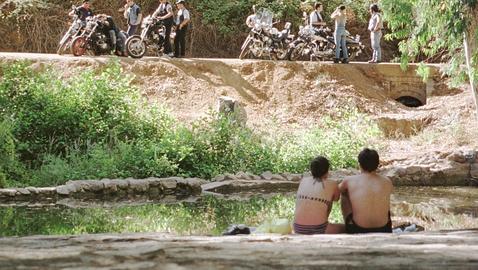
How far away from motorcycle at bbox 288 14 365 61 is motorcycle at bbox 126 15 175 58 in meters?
3.65

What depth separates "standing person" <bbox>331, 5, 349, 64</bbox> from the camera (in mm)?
20391

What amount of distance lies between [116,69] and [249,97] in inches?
218

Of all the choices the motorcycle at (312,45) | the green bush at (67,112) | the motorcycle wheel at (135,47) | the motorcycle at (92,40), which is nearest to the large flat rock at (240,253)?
the green bush at (67,112)

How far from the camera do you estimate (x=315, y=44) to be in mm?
21219

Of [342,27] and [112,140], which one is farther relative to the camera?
[342,27]

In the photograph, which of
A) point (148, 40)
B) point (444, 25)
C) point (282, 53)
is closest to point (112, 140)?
point (148, 40)

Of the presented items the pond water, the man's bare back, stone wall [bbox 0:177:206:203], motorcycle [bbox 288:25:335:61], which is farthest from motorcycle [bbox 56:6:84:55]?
the man's bare back

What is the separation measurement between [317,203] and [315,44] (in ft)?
47.5

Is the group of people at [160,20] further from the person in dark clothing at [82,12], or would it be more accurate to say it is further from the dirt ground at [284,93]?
the dirt ground at [284,93]

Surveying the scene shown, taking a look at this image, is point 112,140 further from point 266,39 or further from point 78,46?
point 266,39

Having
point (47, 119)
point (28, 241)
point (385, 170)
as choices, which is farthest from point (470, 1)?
point (28, 241)

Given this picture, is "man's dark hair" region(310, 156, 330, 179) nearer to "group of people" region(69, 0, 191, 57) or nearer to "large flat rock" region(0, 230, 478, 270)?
"large flat rock" region(0, 230, 478, 270)

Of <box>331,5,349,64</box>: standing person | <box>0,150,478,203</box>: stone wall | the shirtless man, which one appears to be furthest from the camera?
<box>331,5,349,64</box>: standing person

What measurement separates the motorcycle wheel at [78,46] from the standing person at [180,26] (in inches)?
100
